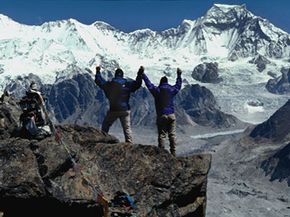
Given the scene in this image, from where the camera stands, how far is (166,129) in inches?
1249

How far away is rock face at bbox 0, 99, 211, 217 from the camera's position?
989 inches

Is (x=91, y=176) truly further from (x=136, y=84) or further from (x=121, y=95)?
(x=136, y=84)

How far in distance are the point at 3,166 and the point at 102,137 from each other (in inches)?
242

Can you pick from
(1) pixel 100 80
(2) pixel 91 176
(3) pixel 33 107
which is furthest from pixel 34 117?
(1) pixel 100 80

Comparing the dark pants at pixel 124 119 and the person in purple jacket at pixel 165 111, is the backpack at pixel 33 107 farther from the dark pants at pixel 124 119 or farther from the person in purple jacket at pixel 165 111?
the person in purple jacket at pixel 165 111

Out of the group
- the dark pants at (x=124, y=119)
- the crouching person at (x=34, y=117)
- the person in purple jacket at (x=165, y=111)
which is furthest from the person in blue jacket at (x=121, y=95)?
the crouching person at (x=34, y=117)


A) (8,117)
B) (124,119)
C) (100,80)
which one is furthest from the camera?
(8,117)

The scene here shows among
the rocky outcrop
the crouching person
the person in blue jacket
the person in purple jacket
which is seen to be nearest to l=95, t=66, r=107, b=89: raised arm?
the person in blue jacket

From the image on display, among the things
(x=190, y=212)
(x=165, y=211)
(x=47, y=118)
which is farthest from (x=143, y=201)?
Answer: (x=47, y=118)

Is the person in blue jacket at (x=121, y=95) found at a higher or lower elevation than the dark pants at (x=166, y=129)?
higher

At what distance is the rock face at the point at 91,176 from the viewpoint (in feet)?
82.4

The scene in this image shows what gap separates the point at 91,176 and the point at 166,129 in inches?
257

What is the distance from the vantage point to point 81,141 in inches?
1157

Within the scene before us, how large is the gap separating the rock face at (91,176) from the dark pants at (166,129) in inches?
107
